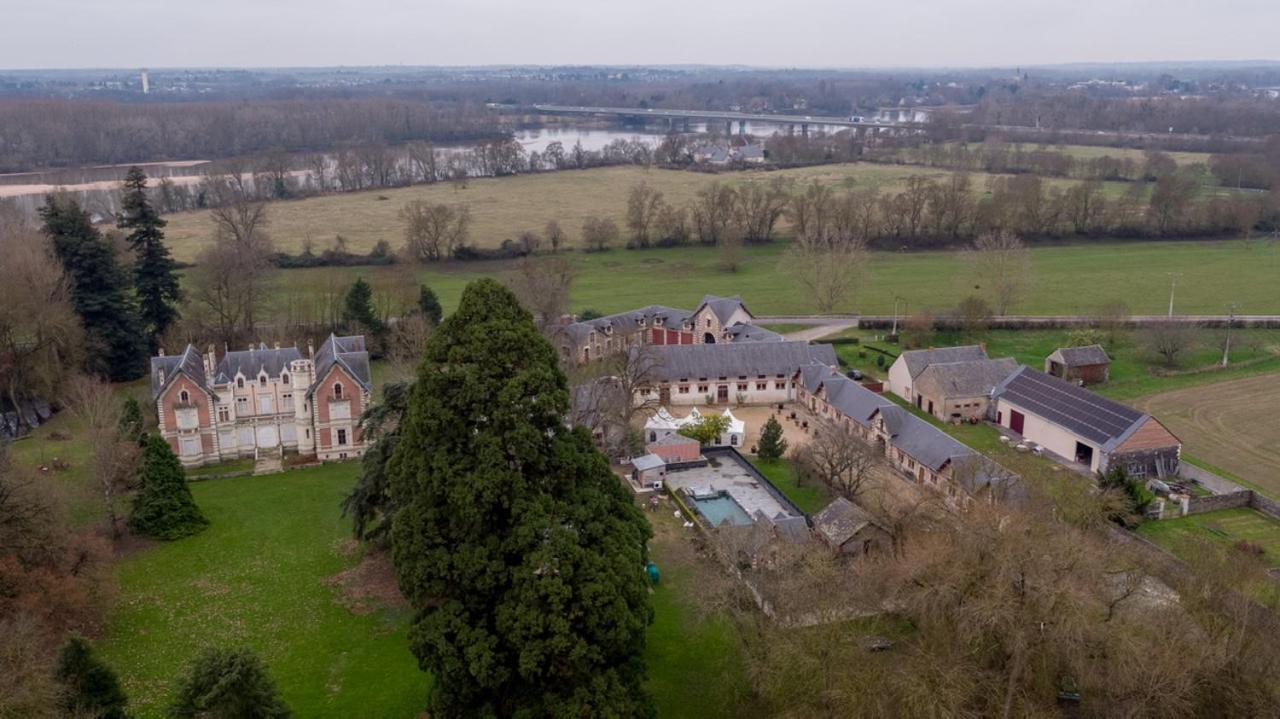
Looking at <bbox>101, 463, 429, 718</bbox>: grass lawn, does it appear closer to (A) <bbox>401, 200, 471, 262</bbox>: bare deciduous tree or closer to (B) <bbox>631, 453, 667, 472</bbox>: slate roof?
(B) <bbox>631, 453, 667, 472</bbox>: slate roof

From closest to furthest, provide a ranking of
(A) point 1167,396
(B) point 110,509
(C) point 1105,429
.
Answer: (B) point 110,509 < (C) point 1105,429 < (A) point 1167,396

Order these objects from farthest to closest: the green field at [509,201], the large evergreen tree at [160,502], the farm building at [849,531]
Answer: the green field at [509,201] < the large evergreen tree at [160,502] < the farm building at [849,531]

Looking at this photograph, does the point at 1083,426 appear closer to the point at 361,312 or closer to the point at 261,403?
the point at 261,403

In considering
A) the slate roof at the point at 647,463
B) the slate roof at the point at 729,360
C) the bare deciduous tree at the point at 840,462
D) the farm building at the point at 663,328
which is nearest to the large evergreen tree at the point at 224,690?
the slate roof at the point at 647,463

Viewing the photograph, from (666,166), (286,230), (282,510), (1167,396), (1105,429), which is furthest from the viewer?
(666,166)

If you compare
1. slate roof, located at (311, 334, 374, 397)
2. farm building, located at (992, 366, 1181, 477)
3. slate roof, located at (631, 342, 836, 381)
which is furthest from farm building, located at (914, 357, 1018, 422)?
slate roof, located at (311, 334, 374, 397)

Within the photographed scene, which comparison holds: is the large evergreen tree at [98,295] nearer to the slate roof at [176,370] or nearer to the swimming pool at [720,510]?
the slate roof at [176,370]

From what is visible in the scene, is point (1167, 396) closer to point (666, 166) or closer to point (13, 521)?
point (13, 521)

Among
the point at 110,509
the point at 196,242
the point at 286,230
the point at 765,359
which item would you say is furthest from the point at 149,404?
the point at 286,230
